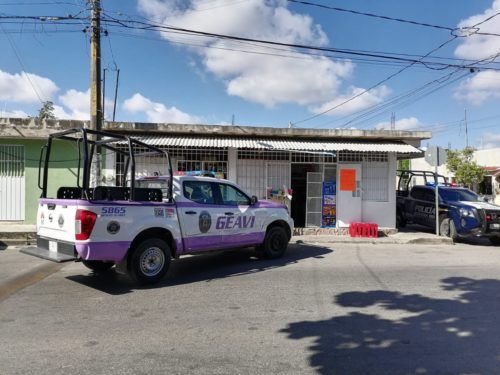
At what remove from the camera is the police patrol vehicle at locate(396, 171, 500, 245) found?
1258 cm

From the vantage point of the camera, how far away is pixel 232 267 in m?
8.68

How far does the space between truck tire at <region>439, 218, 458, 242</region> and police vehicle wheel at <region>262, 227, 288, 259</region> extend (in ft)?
21.4

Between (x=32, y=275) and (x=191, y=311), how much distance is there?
3803 millimetres

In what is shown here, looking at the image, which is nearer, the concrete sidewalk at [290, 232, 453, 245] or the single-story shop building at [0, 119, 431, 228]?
the concrete sidewalk at [290, 232, 453, 245]

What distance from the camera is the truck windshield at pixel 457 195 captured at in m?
14.2

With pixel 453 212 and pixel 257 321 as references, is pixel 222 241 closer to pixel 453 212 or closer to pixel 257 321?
pixel 257 321

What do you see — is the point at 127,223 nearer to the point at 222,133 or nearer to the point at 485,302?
the point at 485,302

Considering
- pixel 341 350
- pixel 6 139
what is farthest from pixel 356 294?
pixel 6 139

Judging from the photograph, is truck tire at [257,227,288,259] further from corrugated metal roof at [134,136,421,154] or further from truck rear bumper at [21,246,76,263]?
corrugated metal roof at [134,136,421,154]

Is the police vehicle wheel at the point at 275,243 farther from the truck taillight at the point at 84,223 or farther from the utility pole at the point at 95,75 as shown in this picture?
the utility pole at the point at 95,75

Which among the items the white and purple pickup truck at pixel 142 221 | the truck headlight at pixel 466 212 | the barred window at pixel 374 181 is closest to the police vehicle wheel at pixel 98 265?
the white and purple pickup truck at pixel 142 221

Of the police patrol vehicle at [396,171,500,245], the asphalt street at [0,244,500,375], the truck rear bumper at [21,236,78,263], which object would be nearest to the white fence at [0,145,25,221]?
the asphalt street at [0,244,500,375]

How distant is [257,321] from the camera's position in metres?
5.27

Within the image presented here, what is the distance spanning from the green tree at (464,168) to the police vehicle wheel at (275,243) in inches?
1203
